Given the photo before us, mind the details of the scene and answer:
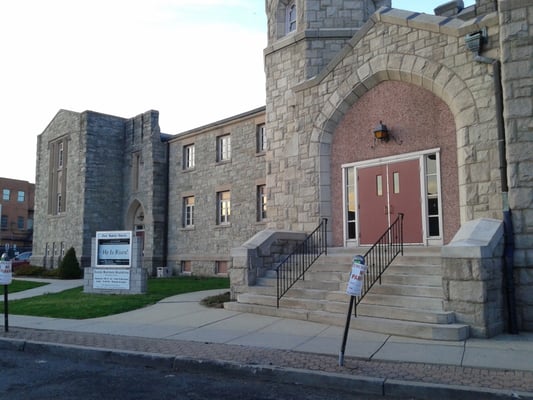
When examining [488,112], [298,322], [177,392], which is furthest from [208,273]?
[177,392]

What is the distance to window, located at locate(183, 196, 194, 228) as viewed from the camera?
25.4m

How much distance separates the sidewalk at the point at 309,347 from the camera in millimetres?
5586

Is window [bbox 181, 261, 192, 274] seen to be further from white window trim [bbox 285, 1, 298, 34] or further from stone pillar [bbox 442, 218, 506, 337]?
stone pillar [bbox 442, 218, 506, 337]

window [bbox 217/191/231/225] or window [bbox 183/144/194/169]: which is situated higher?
window [bbox 183/144/194/169]

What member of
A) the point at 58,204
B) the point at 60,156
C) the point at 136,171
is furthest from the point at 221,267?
the point at 60,156

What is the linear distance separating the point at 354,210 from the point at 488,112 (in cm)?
426

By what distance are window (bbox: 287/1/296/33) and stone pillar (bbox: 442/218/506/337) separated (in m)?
10.0

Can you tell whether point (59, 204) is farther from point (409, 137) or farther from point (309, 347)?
point (309, 347)

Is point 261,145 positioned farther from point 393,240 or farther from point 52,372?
point 52,372

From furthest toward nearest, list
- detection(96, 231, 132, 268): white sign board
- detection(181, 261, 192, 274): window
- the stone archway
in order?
1. detection(181, 261, 192, 274): window
2. detection(96, 231, 132, 268): white sign board
3. the stone archway

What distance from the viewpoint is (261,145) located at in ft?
72.0

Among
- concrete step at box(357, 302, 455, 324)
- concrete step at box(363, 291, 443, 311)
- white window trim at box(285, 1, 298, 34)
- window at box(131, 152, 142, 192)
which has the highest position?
white window trim at box(285, 1, 298, 34)

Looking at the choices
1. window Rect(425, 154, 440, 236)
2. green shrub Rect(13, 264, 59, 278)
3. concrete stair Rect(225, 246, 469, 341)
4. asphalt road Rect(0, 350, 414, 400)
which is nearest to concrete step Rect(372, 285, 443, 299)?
concrete stair Rect(225, 246, 469, 341)

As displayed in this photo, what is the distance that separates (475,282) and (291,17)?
11.3m
